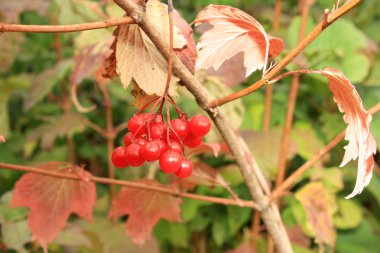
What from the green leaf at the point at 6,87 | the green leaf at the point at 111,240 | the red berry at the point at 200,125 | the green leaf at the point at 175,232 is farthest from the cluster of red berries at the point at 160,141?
the green leaf at the point at 6,87

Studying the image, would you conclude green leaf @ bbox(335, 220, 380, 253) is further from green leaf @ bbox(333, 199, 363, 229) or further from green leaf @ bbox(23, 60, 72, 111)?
green leaf @ bbox(23, 60, 72, 111)

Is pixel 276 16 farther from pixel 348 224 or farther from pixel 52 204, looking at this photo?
pixel 52 204

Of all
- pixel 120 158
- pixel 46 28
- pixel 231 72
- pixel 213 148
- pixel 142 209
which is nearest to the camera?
pixel 46 28

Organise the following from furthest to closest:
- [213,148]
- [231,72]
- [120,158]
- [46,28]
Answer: [231,72] → [213,148] → [120,158] → [46,28]

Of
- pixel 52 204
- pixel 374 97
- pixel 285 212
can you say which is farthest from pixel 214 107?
pixel 374 97

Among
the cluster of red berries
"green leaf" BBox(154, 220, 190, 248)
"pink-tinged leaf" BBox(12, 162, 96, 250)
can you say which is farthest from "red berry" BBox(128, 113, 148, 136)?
"green leaf" BBox(154, 220, 190, 248)

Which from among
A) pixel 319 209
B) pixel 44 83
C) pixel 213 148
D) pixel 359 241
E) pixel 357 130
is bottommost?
pixel 359 241

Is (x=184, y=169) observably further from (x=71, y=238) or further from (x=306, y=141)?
(x=306, y=141)

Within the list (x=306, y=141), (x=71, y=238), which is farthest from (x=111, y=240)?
(x=306, y=141)
